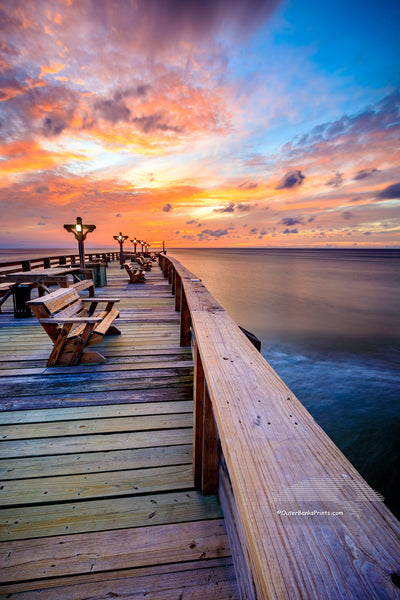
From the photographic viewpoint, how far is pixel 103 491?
176cm

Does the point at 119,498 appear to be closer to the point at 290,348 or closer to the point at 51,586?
the point at 51,586

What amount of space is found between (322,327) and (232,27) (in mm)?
14492

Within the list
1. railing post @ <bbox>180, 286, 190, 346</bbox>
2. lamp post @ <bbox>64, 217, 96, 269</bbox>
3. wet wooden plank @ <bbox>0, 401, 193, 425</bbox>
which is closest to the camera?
wet wooden plank @ <bbox>0, 401, 193, 425</bbox>

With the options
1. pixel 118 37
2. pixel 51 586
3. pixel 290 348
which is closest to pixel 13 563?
pixel 51 586

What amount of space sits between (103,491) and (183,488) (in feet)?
1.85

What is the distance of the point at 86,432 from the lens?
2291 millimetres

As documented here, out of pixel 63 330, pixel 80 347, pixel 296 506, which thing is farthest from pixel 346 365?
pixel 296 506

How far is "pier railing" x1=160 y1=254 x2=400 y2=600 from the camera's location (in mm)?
396

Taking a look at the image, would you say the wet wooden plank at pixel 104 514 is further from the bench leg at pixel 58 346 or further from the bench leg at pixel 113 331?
A: the bench leg at pixel 113 331

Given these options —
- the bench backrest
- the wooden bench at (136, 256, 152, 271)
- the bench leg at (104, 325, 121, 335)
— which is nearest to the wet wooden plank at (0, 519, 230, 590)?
the bench backrest

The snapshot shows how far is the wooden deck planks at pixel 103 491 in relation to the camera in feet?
4.29

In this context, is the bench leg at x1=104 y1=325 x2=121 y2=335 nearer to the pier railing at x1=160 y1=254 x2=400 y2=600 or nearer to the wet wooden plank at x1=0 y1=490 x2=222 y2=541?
the wet wooden plank at x1=0 y1=490 x2=222 y2=541

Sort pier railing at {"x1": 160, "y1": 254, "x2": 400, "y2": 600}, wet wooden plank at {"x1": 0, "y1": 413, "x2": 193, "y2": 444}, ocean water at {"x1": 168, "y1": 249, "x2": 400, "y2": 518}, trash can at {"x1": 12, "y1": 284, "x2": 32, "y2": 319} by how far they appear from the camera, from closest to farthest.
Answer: pier railing at {"x1": 160, "y1": 254, "x2": 400, "y2": 600} < wet wooden plank at {"x1": 0, "y1": 413, "x2": 193, "y2": 444} < ocean water at {"x1": 168, "y1": 249, "x2": 400, "y2": 518} < trash can at {"x1": 12, "y1": 284, "x2": 32, "y2": 319}

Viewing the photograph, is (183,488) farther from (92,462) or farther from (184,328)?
(184,328)
